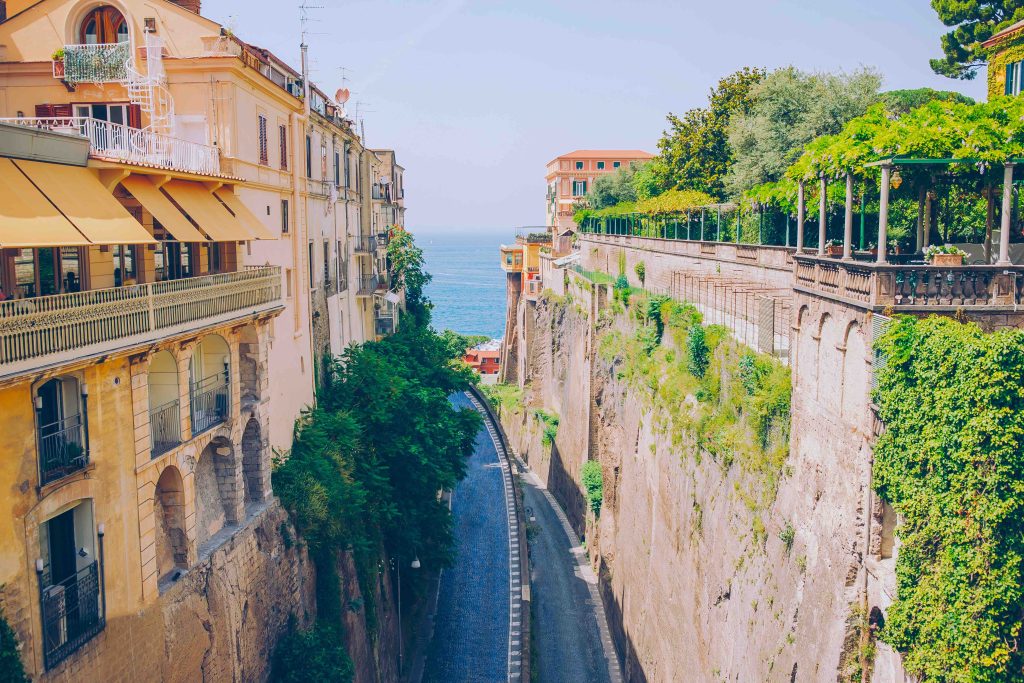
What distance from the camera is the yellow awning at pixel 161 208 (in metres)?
15.2

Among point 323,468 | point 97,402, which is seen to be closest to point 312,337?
point 323,468

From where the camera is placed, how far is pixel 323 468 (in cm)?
2211

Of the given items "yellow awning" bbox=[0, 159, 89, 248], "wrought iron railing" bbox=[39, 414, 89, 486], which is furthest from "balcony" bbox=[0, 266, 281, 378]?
"wrought iron railing" bbox=[39, 414, 89, 486]

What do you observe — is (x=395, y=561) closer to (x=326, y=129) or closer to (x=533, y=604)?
(x=533, y=604)

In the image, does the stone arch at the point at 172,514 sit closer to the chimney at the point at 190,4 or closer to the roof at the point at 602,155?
the chimney at the point at 190,4

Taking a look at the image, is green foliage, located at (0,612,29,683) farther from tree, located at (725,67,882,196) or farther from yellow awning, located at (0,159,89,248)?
tree, located at (725,67,882,196)

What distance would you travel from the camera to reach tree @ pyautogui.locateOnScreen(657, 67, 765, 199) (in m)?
46.5

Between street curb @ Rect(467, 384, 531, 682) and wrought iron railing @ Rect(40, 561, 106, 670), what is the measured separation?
1508cm

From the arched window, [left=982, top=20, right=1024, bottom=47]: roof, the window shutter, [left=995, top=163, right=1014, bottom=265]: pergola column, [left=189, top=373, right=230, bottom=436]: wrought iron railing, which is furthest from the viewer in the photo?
[left=982, top=20, right=1024, bottom=47]: roof

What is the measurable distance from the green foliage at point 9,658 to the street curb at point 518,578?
16.8 metres

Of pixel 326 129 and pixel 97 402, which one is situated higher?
pixel 326 129

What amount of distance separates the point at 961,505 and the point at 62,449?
12.0 meters

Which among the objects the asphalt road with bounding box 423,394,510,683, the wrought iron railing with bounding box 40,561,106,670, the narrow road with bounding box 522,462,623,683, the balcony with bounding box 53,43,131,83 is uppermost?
the balcony with bounding box 53,43,131,83

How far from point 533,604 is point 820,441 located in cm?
1999
